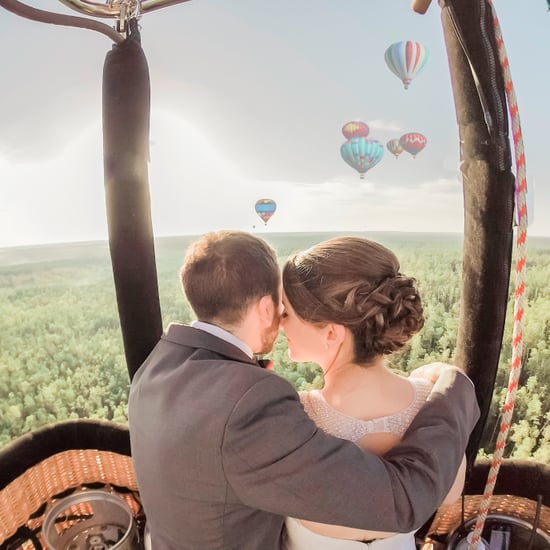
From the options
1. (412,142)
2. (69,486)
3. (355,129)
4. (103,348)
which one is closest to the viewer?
(69,486)

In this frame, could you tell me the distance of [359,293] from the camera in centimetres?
86

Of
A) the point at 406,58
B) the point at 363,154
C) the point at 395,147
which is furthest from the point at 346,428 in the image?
the point at 395,147

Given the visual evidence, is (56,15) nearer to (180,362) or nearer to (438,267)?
(180,362)

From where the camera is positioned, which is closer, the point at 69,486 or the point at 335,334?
the point at 335,334

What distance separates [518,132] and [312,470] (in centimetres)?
61

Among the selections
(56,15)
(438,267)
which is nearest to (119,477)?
(56,15)

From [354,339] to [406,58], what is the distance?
12.9m

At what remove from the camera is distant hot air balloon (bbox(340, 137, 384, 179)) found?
1286 cm

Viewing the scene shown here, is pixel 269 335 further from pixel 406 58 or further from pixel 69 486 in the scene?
pixel 406 58

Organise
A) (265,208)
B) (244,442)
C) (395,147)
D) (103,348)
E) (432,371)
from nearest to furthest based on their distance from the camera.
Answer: (244,442) < (432,371) < (103,348) < (265,208) < (395,147)

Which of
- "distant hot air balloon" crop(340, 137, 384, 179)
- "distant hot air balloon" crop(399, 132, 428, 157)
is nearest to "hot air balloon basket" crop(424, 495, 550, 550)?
"distant hot air balloon" crop(340, 137, 384, 179)

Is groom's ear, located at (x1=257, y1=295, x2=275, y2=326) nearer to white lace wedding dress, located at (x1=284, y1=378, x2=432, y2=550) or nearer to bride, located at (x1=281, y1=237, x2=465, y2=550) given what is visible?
bride, located at (x1=281, y1=237, x2=465, y2=550)

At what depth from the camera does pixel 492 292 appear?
0.95 metres

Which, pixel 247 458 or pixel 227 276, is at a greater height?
pixel 227 276
